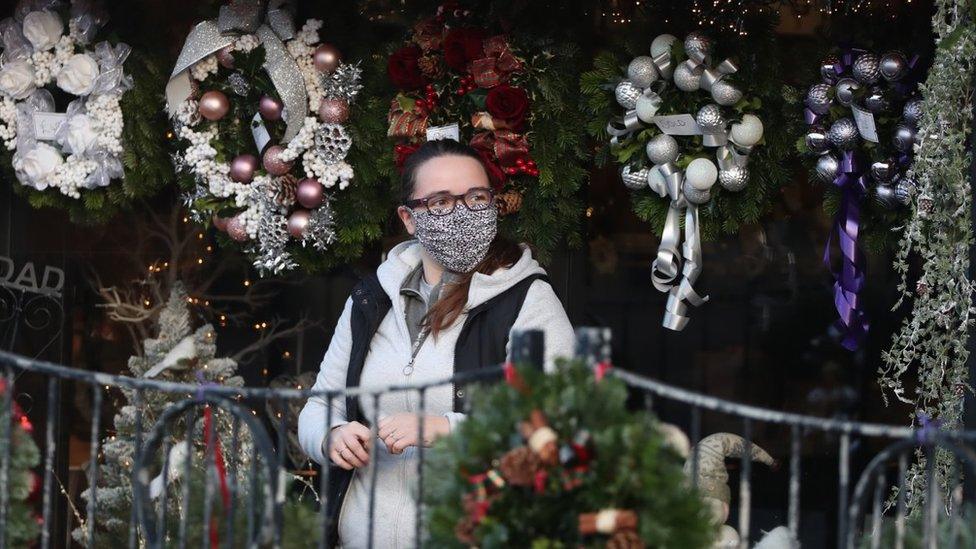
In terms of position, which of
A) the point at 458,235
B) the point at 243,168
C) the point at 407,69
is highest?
the point at 407,69

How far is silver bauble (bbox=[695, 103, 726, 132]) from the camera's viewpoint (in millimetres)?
4262

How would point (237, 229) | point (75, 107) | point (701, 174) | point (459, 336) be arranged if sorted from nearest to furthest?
1. point (459, 336)
2. point (701, 174)
3. point (237, 229)
4. point (75, 107)

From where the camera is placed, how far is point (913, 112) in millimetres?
4078

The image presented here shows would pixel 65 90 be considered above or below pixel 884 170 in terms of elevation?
above

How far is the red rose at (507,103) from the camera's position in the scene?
448cm

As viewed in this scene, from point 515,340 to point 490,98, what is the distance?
1706mm

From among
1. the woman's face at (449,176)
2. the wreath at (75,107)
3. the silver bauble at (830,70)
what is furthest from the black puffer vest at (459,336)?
the wreath at (75,107)

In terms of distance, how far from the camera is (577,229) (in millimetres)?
4703

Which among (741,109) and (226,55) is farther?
(226,55)

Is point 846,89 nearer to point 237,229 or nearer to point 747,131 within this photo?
point 747,131

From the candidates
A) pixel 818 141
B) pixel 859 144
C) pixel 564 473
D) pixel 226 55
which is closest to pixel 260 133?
pixel 226 55

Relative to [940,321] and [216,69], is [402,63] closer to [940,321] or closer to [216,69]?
[216,69]

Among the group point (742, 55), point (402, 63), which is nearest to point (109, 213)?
point (402, 63)

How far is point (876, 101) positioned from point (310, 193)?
191 cm
